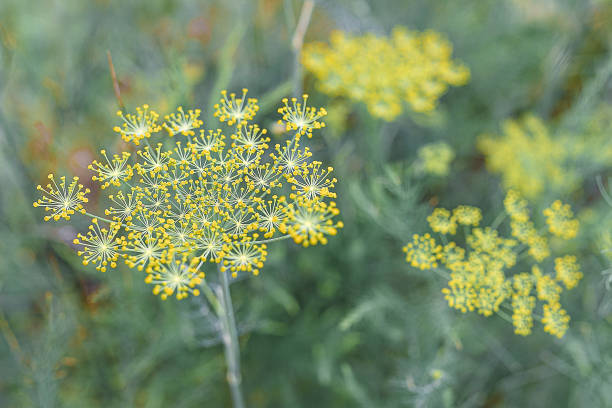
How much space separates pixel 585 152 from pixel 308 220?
1079 mm

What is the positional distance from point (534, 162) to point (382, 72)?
1.92 ft

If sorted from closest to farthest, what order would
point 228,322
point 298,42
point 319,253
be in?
point 228,322 < point 298,42 < point 319,253

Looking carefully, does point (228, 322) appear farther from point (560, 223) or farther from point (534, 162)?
point (534, 162)

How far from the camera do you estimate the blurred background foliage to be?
1.09 m

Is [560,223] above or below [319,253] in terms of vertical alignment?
below

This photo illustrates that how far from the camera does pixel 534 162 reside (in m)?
1.36

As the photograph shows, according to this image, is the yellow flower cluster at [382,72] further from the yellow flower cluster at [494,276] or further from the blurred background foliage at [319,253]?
the yellow flower cluster at [494,276]

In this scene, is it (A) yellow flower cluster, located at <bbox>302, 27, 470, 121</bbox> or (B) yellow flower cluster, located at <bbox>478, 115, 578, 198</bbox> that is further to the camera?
(B) yellow flower cluster, located at <bbox>478, 115, 578, 198</bbox>

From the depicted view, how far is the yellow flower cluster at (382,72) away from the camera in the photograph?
1.10 meters

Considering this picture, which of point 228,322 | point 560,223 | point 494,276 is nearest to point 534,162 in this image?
point 560,223

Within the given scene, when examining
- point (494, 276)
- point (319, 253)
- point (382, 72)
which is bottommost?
point (494, 276)

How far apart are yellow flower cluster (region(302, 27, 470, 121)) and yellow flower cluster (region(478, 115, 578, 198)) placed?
35 centimetres

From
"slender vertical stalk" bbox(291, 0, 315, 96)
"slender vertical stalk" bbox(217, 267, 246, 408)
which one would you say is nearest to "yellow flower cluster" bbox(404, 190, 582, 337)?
"slender vertical stalk" bbox(217, 267, 246, 408)

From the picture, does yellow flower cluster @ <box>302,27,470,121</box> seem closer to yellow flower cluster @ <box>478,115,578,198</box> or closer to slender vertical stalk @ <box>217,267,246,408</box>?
yellow flower cluster @ <box>478,115,578,198</box>
